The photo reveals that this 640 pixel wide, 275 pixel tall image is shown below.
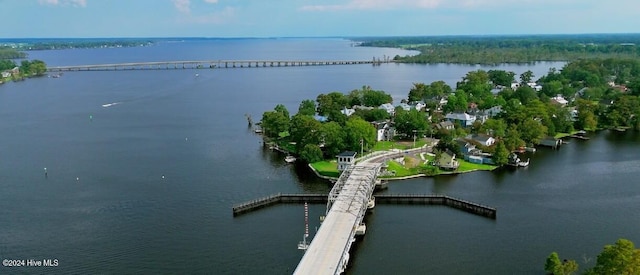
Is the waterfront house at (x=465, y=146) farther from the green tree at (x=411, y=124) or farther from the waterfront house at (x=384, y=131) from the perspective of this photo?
the waterfront house at (x=384, y=131)

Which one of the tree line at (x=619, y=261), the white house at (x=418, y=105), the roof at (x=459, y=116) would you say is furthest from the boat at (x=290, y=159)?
the tree line at (x=619, y=261)

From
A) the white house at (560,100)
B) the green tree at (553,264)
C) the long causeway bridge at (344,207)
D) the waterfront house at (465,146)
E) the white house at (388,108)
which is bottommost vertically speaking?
the green tree at (553,264)

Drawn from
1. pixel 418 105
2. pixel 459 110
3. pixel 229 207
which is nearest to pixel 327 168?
pixel 229 207

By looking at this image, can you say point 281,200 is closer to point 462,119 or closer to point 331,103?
point 331,103

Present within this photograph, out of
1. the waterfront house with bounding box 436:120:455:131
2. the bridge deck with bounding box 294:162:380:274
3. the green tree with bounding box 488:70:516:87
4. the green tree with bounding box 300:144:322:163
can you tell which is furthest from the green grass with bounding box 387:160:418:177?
the green tree with bounding box 488:70:516:87

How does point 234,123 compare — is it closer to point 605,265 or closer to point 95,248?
point 95,248
